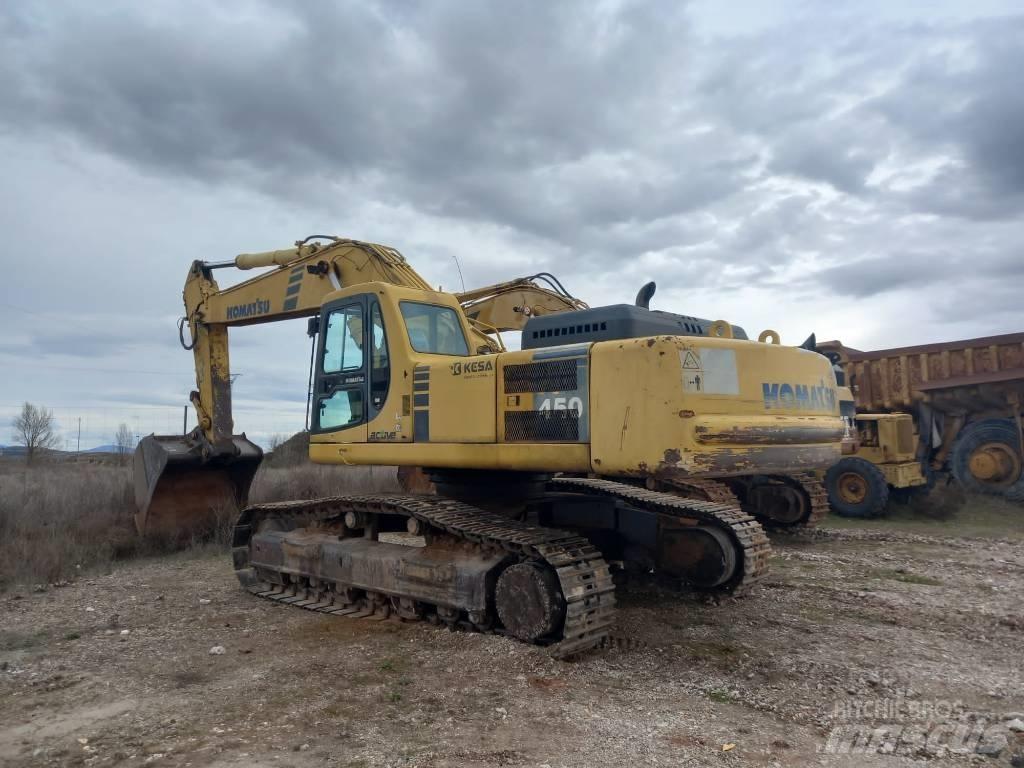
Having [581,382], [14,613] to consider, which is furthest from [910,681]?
[14,613]

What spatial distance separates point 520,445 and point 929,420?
13.2 meters

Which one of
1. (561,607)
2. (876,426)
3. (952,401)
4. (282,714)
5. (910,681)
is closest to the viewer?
(282,714)

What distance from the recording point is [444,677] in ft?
15.9

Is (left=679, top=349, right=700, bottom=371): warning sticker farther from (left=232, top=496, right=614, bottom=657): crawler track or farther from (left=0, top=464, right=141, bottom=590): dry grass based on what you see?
(left=0, top=464, right=141, bottom=590): dry grass

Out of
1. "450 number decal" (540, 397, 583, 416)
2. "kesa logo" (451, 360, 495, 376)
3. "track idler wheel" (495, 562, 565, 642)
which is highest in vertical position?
"kesa logo" (451, 360, 495, 376)

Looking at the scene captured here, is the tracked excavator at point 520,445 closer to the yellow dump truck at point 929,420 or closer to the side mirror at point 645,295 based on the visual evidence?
the side mirror at point 645,295

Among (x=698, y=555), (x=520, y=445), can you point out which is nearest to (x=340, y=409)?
(x=520, y=445)

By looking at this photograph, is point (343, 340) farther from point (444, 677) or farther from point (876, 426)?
point (876, 426)

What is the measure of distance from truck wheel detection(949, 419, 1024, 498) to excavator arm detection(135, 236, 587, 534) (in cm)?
1034

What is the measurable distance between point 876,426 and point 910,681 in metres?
10.4

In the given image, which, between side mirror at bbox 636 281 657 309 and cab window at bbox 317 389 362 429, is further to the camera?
cab window at bbox 317 389 362 429

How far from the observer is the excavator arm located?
7.86 metres

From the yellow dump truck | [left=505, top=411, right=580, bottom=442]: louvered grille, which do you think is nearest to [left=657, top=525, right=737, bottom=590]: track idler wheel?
[left=505, top=411, right=580, bottom=442]: louvered grille

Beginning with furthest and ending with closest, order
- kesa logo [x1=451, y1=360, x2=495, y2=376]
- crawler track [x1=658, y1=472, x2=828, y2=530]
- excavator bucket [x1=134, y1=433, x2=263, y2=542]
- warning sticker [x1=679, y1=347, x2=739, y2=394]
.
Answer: crawler track [x1=658, y1=472, x2=828, y2=530] → excavator bucket [x1=134, y1=433, x2=263, y2=542] → kesa logo [x1=451, y1=360, x2=495, y2=376] → warning sticker [x1=679, y1=347, x2=739, y2=394]
